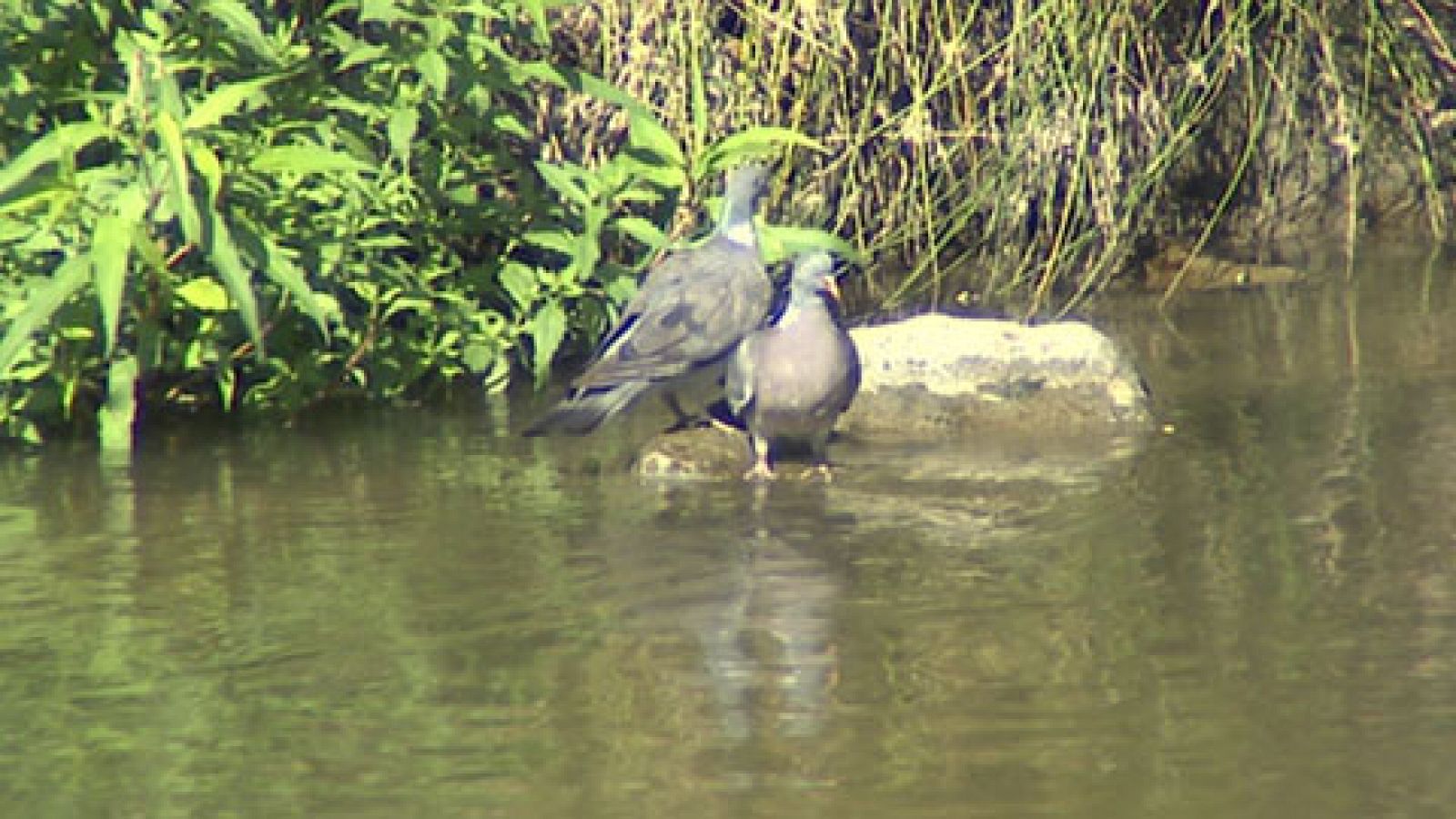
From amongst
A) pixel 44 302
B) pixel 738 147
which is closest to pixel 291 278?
pixel 44 302

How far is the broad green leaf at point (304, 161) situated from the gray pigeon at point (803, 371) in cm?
107

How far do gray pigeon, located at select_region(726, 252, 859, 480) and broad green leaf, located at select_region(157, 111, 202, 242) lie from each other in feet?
4.39

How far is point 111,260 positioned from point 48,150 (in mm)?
396

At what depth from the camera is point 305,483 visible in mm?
6336

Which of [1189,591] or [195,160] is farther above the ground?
[195,160]

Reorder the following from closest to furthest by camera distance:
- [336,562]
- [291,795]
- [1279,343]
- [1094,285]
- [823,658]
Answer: [291,795]
[823,658]
[336,562]
[1279,343]
[1094,285]

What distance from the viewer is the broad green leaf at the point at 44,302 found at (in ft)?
19.5

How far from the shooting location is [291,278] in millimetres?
6129

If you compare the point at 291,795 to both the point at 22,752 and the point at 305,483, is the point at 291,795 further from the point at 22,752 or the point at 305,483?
the point at 305,483

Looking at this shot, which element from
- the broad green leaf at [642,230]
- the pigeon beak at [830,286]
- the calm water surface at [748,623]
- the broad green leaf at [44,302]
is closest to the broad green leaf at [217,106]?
the broad green leaf at [44,302]

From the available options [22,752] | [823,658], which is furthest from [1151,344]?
[22,752]

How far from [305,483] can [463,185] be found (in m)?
1.16

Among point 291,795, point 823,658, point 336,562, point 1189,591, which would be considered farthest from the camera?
point 336,562

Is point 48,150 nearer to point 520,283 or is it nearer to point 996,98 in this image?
point 520,283
